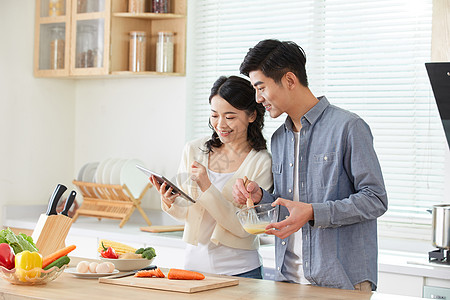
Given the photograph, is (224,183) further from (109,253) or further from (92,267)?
(92,267)

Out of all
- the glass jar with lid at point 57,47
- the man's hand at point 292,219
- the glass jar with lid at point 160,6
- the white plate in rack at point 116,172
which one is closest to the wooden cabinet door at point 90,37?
the glass jar with lid at point 57,47

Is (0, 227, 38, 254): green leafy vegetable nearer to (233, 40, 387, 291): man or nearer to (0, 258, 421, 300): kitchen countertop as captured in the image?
(0, 258, 421, 300): kitchen countertop

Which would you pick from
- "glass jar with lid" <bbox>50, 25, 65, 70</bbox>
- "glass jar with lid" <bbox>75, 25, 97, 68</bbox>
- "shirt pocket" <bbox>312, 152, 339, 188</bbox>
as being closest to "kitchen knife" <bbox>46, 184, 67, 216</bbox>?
"shirt pocket" <bbox>312, 152, 339, 188</bbox>

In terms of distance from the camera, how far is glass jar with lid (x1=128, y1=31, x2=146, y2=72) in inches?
161

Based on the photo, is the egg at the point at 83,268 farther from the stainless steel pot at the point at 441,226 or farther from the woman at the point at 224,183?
the stainless steel pot at the point at 441,226

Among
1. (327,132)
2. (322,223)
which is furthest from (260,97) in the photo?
(322,223)

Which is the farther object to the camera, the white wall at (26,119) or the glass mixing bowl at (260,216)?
the white wall at (26,119)

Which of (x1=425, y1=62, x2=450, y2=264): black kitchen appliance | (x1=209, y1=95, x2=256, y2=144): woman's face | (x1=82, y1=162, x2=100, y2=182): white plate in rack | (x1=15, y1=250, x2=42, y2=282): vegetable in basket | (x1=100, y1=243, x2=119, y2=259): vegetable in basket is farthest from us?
(x1=82, y1=162, x2=100, y2=182): white plate in rack

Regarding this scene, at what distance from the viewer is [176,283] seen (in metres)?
2.02

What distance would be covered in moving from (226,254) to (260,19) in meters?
1.92

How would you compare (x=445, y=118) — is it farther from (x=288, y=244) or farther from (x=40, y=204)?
(x=40, y=204)

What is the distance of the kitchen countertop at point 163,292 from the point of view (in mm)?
1898

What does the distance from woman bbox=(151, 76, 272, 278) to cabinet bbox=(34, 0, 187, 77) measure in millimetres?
1557

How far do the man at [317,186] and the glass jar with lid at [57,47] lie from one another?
2.36m
